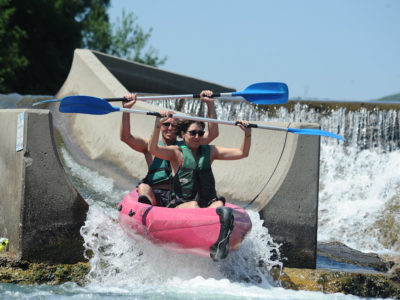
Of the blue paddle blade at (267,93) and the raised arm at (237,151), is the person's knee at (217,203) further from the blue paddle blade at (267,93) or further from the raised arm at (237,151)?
the blue paddle blade at (267,93)

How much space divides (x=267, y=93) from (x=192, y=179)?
1444 millimetres

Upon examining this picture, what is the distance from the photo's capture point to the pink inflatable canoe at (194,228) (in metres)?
5.18

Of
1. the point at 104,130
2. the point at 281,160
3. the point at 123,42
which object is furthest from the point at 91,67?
the point at 123,42

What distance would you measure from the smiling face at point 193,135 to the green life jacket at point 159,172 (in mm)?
416

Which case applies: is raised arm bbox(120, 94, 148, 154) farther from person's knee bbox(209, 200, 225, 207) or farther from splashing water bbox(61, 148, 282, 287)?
person's knee bbox(209, 200, 225, 207)

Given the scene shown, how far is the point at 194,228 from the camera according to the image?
5234mm

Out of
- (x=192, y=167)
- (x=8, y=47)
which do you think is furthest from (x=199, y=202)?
(x=8, y=47)

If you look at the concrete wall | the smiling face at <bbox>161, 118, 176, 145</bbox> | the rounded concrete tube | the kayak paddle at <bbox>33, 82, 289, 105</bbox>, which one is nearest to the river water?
the concrete wall

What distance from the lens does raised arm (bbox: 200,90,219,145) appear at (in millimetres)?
6074

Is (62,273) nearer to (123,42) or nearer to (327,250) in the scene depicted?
(327,250)

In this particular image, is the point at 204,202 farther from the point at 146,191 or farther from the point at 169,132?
the point at 169,132

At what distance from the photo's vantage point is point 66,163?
386 inches

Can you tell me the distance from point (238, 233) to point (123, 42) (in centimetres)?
3322

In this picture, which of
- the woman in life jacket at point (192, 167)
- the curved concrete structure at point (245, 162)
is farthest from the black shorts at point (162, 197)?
the curved concrete structure at point (245, 162)
